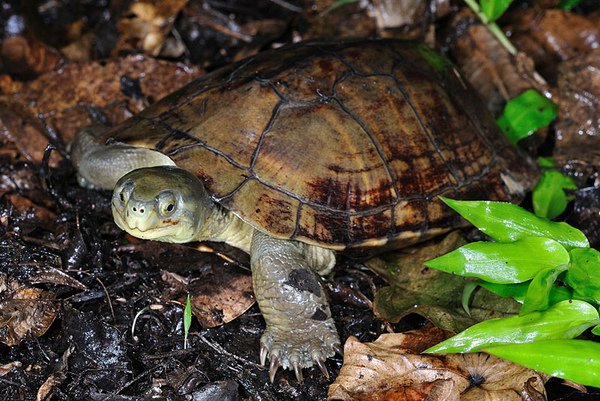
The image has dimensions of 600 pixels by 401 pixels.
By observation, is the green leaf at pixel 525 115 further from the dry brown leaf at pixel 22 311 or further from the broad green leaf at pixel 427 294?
the dry brown leaf at pixel 22 311

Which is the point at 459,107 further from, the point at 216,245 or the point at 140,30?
the point at 140,30

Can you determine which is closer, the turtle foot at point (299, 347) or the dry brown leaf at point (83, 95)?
the turtle foot at point (299, 347)

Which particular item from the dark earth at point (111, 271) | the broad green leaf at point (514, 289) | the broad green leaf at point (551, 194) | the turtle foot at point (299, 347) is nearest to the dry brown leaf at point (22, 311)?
the dark earth at point (111, 271)

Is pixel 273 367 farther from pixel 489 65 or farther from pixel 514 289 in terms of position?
pixel 489 65

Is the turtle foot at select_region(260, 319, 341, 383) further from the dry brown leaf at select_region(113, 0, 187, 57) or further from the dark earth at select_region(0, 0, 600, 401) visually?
the dry brown leaf at select_region(113, 0, 187, 57)

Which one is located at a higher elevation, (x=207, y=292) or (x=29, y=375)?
(x=207, y=292)

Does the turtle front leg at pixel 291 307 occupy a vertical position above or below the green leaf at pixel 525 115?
below

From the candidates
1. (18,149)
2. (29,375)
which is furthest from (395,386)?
(18,149)
